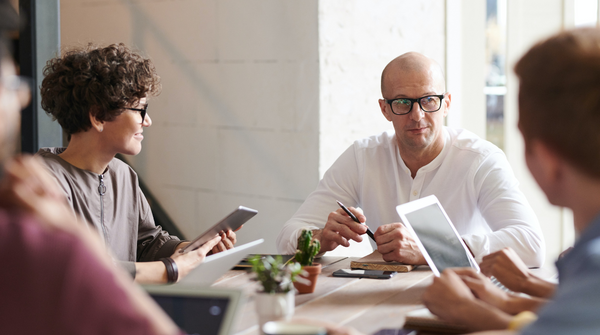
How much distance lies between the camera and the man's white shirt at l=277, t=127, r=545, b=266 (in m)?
2.04

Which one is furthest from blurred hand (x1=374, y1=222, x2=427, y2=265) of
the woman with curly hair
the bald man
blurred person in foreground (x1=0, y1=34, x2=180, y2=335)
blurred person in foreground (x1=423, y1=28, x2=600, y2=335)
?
blurred person in foreground (x1=0, y1=34, x2=180, y2=335)

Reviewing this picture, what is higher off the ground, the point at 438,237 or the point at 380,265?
the point at 438,237

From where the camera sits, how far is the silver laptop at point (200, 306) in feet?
3.27

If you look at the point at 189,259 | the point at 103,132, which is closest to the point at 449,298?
the point at 189,259

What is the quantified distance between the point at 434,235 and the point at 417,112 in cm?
76

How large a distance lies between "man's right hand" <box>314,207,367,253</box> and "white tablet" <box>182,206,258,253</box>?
300 mm

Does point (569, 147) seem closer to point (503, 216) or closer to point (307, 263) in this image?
point (307, 263)

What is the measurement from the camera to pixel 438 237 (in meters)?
1.72

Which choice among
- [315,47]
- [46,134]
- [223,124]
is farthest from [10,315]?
[223,124]

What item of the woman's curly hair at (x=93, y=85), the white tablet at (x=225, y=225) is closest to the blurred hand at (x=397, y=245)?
the white tablet at (x=225, y=225)

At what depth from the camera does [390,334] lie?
1278 mm

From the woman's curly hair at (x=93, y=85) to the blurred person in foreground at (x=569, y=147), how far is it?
57.6 inches

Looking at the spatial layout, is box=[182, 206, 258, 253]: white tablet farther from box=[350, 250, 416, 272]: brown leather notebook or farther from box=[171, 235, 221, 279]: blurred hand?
box=[350, 250, 416, 272]: brown leather notebook

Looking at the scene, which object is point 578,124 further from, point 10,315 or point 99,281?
point 10,315
